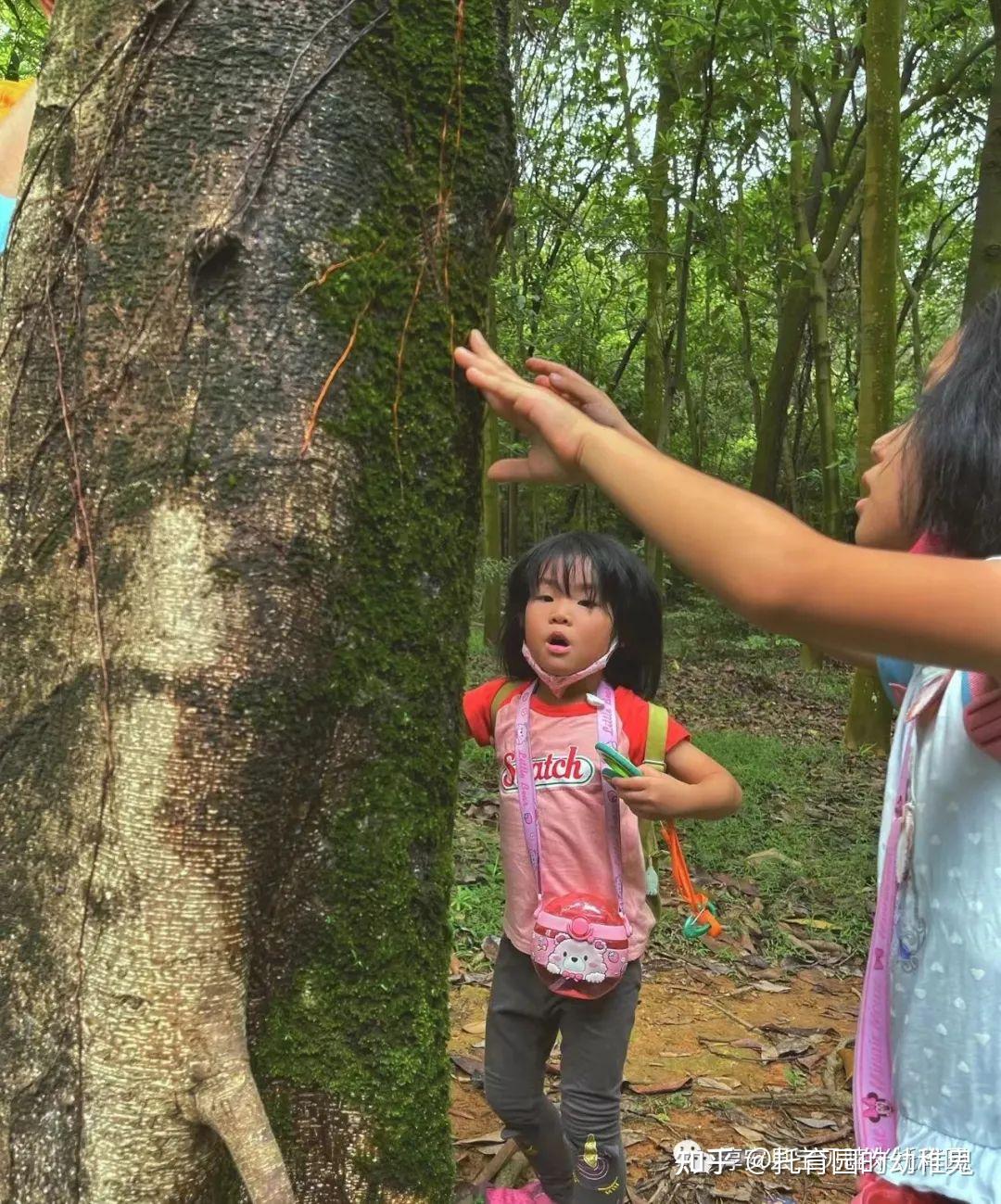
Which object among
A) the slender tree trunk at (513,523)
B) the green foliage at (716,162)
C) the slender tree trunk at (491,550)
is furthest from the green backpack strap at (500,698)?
the slender tree trunk at (513,523)

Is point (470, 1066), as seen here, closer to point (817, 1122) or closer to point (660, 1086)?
point (660, 1086)

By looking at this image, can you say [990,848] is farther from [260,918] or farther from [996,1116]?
[260,918]

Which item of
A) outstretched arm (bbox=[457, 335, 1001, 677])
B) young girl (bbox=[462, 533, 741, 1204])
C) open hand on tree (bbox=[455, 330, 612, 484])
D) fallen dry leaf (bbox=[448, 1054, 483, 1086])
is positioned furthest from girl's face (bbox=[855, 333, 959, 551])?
fallen dry leaf (bbox=[448, 1054, 483, 1086])

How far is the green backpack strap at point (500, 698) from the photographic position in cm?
257

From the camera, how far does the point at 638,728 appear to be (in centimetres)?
239

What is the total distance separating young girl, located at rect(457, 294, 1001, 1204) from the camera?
3.87 feet

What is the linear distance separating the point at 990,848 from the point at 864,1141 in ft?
1.83

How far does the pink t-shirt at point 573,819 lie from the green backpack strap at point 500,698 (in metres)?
0.13

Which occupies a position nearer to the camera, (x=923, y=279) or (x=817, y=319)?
(x=817, y=319)

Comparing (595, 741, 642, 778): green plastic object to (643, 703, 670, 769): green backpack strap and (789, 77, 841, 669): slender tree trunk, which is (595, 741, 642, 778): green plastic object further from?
(789, 77, 841, 669): slender tree trunk

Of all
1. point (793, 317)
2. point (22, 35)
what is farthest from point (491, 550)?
point (22, 35)

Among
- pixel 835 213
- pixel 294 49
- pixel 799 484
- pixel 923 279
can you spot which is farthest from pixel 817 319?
pixel 294 49

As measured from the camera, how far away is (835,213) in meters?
12.4

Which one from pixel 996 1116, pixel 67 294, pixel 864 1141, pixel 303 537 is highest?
pixel 67 294
